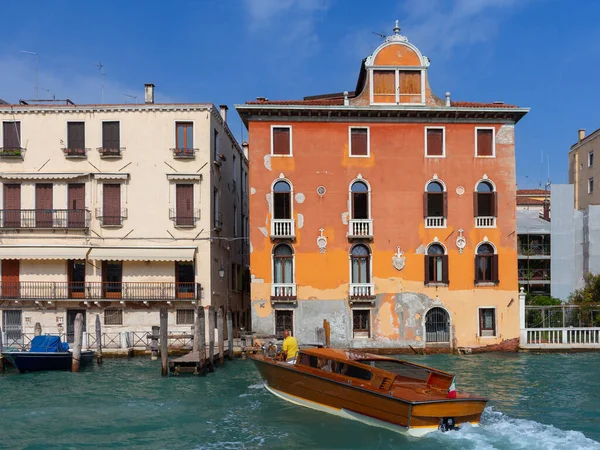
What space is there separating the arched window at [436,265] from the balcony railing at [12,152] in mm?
17238

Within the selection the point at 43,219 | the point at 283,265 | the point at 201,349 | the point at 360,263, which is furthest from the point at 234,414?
the point at 43,219

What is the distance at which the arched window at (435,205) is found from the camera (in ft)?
91.5

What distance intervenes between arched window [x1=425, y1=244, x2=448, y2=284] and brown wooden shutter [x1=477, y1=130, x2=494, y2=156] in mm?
4292

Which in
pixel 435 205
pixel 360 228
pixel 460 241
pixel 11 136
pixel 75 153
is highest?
pixel 11 136

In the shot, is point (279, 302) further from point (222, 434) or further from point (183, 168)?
point (222, 434)

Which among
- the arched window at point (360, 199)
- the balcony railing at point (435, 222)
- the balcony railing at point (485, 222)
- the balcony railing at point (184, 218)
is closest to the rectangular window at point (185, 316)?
the balcony railing at point (184, 218)

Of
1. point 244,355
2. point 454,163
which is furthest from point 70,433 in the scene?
point 454,163

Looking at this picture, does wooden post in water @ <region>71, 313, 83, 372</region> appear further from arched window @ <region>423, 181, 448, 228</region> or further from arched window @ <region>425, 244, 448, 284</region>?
arched window @ <region>423, 181, 448, 228</region>

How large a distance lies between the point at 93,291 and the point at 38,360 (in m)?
5.80

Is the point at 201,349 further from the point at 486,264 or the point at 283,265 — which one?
the point at 486,264

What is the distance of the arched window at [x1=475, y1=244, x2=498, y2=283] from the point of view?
27938 millimetres

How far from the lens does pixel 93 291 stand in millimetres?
28094

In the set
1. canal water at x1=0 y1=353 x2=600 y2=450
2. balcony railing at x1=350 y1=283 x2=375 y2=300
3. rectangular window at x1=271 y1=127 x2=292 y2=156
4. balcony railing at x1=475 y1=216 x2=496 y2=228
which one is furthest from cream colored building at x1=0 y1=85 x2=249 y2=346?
balcony railing at x1=475 y1=216 x2=496 y2=228

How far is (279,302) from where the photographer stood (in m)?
27.4
